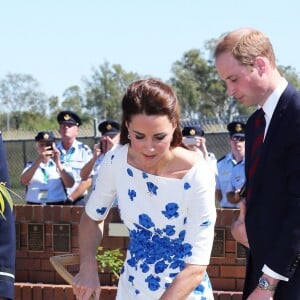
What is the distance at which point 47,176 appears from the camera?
7895mm

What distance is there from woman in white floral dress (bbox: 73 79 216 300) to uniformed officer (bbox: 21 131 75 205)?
458 cm

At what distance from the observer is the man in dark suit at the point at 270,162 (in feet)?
9.59

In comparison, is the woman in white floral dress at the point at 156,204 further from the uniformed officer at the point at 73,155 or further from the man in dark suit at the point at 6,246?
the uniformed officer at the point at 73,155

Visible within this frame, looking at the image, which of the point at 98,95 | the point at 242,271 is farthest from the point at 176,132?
the point at 98,95

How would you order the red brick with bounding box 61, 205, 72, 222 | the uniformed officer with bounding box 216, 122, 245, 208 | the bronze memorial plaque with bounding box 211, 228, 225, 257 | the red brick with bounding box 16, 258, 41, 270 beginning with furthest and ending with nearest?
the uniformed officer with bounding box 216, 122, 245, 208 → the red brick with bounding box 16, 258, 41, 270 → the red brick with bounding box 61, 205, 72, 222 → the bronze memorial plaque with bounding box 211, 228, 225, 257

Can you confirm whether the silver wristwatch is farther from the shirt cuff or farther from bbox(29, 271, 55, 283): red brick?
bbox(29, 271, 55, 283): red brick

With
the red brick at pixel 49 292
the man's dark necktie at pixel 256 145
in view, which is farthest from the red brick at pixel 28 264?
the man's dark necktie at pixel 256 145

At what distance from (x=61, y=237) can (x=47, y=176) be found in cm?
157

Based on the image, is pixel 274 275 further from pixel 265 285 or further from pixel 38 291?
pixel 38 291

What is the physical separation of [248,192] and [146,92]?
0.60m

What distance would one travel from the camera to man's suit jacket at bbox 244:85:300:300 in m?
2.91

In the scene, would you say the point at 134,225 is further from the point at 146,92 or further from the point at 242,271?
the point at 242,271

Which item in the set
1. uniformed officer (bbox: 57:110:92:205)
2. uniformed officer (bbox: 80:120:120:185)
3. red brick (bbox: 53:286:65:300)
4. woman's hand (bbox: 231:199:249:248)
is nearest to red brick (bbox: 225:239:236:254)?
red brick (bbox: 53:286:65:300)

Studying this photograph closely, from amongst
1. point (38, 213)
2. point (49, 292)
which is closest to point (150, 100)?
point (49, 292)
